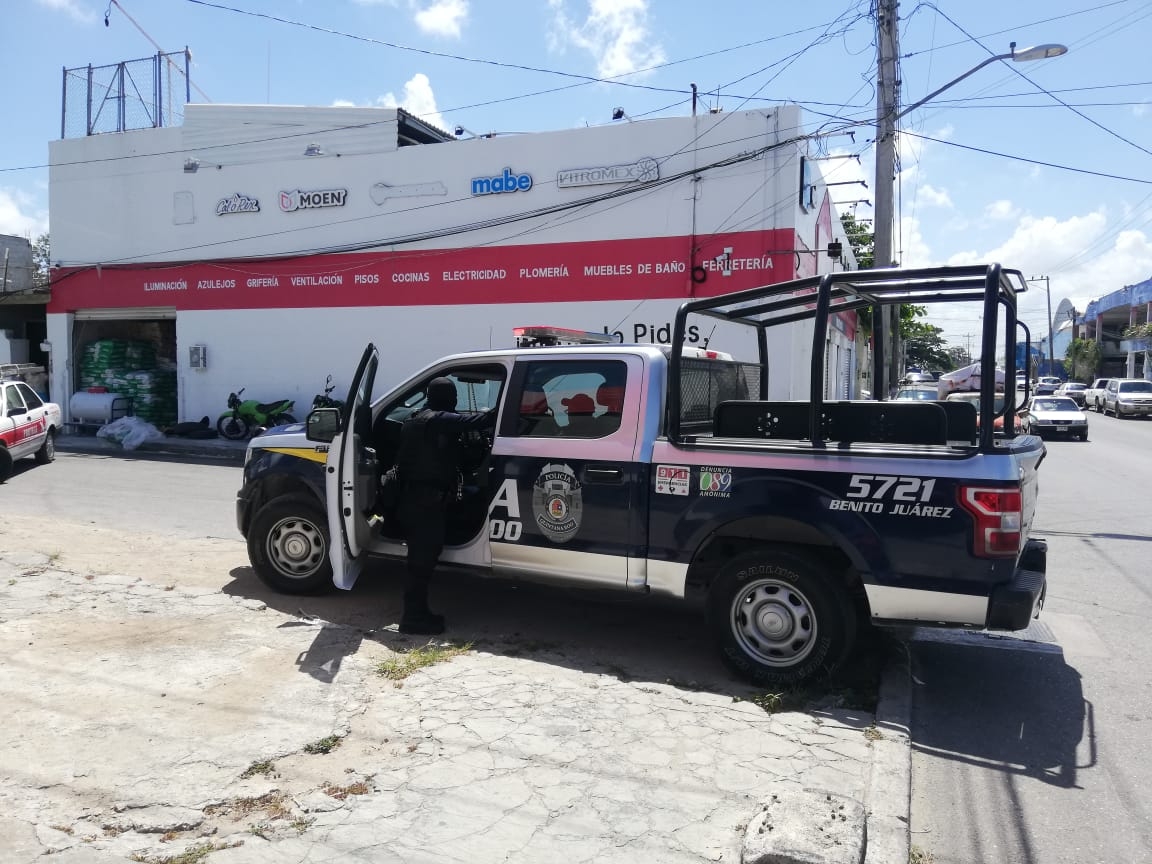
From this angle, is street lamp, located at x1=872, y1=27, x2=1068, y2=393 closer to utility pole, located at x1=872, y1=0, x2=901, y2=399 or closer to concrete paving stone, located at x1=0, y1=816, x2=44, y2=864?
utility pole, located at x1=872, y1=0, x2=901, y2=399

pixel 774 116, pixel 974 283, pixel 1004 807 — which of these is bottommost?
pixel 1004 807

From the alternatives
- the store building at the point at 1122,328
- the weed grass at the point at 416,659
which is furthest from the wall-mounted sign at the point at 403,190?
the store building at the point at 1122,328

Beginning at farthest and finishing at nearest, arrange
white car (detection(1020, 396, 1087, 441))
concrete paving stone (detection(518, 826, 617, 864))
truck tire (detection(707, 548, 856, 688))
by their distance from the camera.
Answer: white car (detection(1020, 396, 1087, 441)) < truck tire (detection(707, 548, 856, 688)) < concrete paving stone (detection(518, 826, 617, 864))

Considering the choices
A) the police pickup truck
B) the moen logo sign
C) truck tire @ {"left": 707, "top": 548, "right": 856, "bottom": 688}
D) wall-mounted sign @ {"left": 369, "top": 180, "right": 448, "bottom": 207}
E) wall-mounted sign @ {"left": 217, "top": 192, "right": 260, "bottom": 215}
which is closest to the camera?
the police pickup truck

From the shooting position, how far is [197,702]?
4188 millimetres

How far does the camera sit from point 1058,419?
2253 centimetres

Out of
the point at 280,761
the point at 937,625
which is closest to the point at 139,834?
the point at 280,761

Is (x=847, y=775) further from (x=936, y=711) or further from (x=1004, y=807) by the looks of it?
(x=936, y=711)

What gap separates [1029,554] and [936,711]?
105 cm

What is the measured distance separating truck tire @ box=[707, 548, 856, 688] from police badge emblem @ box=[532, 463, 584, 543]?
932 millimetres

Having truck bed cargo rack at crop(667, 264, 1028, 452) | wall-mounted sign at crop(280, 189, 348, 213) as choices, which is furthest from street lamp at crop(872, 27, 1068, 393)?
wall-mounted sign at crop(280, 189, 348, 213)

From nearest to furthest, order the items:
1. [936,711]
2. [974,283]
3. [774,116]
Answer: [936,711]
[974,283]
[774,116]

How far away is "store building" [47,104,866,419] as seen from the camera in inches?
595

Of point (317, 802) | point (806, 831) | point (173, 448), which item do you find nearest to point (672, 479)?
point (806, 831)
